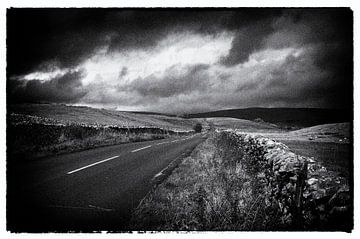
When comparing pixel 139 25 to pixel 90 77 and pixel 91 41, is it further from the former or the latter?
pixel 90 77

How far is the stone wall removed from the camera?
3.49m

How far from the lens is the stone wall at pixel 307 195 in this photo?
3.49m

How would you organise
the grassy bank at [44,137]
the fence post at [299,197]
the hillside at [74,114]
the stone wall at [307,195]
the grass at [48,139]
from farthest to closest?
1. the grass at [48,139]
2. the grassy bank at [44,137]
3. the hillside at [74,114]
4. the fence post at [299,197]
5. the stone wall at [307,195]

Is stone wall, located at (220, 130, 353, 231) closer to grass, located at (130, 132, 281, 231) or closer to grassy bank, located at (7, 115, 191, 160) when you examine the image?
grass, located at (130, 132, 281, 231)

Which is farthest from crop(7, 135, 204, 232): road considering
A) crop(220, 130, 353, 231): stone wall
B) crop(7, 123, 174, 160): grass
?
crop(220, 130, 353, 231): stone wall

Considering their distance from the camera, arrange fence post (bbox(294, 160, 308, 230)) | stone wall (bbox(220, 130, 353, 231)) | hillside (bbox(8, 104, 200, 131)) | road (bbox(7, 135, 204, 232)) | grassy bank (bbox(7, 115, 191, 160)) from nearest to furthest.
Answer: stone wall (bbox(220, 130, 353, 231)) < fence post (bbox(294, 160, 308, 230)) < road (bbox(7, 135, 204, 232)) < hillside (bbox(8, 104, 200, 131)) < grassy bank (bbox(7, 115, 191, 160))

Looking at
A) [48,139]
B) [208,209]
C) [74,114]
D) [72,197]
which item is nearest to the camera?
[208,209]

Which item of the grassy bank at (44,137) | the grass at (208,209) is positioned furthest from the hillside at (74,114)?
the grass at (208,209)

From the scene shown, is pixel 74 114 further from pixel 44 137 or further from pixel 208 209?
pixel 208 209

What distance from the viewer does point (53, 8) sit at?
6.03 m

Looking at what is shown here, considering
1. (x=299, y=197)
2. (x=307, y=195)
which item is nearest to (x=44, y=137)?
(x=299, y=197)

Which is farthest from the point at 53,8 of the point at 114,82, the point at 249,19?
the point at 249,19

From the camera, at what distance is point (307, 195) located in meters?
3.61

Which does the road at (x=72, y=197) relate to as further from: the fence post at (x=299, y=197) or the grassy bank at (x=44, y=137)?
the fence post at (x=299, y=197)
